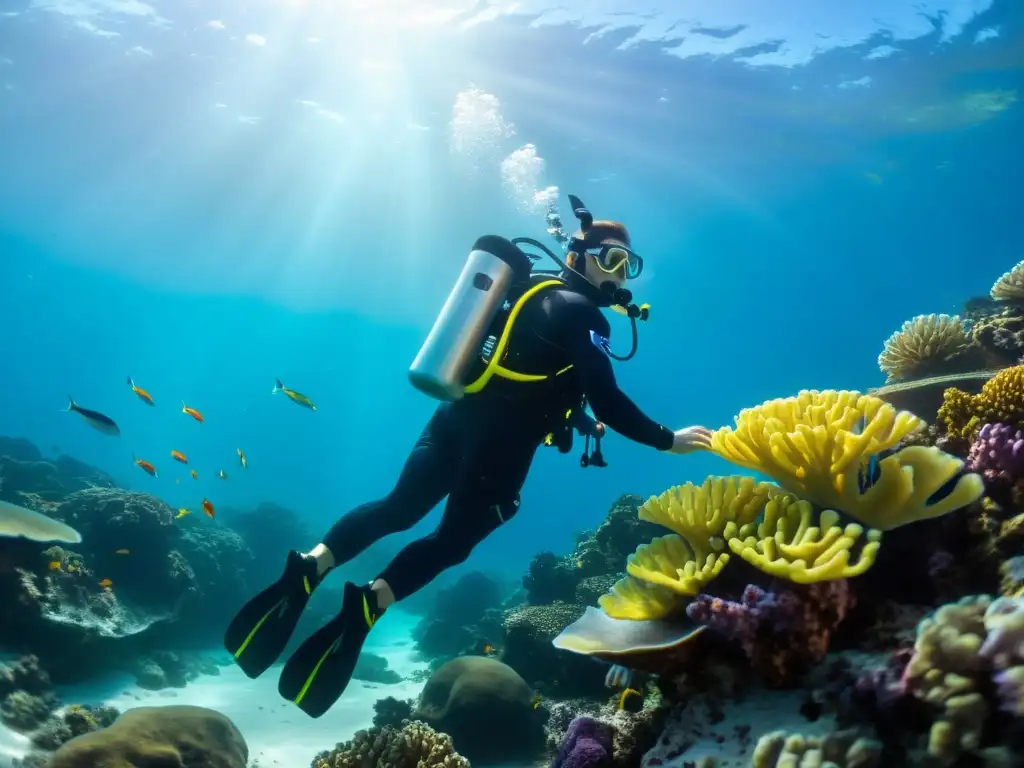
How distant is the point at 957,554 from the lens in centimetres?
278

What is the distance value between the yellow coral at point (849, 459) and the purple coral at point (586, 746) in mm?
1784

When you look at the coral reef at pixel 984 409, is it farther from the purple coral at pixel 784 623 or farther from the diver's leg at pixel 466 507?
the diver's leg at pixel 466 507

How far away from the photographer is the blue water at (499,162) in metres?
22.7

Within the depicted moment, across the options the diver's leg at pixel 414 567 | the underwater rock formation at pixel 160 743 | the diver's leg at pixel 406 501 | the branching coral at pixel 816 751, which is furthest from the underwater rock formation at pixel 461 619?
the branching coral at pixel 816 751

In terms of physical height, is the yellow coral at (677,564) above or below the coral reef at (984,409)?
below

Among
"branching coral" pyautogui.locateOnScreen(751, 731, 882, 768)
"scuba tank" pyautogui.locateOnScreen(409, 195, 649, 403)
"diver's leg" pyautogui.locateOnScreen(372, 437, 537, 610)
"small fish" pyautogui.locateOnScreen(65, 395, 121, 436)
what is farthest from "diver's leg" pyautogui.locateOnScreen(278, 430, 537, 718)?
"small fish" pyautogui.locateOnScreen(65, 395, 121, 436)

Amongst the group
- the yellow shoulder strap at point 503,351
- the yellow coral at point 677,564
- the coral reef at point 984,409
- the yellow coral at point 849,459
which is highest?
the yellow shoulder strap at point 503,351

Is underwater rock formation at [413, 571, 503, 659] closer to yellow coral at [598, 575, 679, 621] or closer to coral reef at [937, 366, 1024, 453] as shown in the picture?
yellow coral at [598, 575, 679, 621]

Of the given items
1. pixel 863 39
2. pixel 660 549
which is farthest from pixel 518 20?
pixel 660 549

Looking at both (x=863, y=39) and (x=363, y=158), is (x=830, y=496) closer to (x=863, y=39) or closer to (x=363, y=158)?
(x=863, y=39)

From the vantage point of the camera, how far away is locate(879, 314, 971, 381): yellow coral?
5691mm

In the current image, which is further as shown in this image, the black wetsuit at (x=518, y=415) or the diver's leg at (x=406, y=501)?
the diver's leg at (x=406, y=501)

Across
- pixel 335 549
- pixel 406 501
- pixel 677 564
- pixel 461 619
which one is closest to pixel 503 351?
pixel 406 501

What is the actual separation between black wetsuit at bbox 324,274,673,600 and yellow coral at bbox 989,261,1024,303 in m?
5.08
